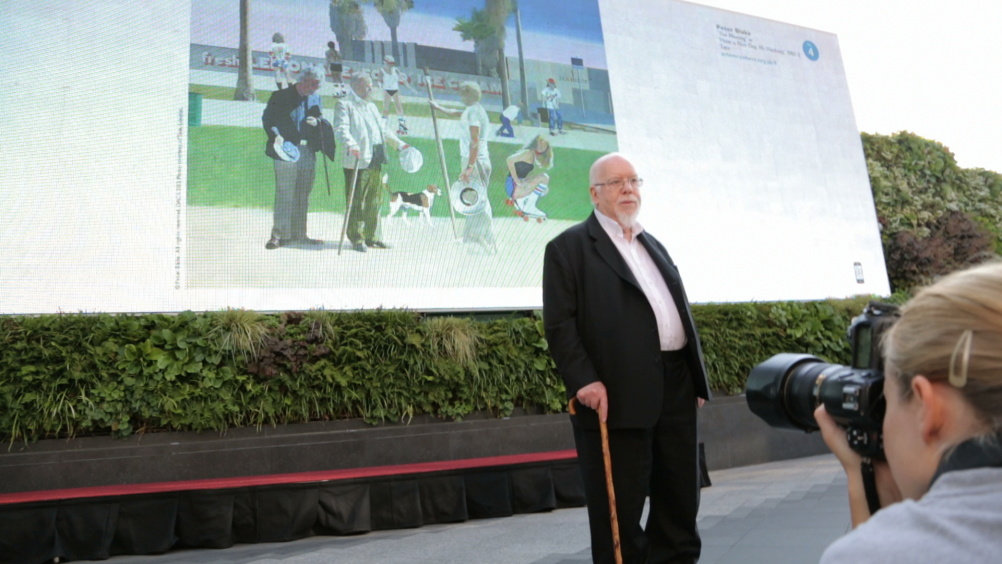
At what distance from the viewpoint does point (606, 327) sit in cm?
239

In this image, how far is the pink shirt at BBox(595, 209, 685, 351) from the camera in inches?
96.4

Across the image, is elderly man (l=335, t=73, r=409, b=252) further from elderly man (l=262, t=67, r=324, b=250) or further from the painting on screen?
elderly man (l=262, t=67, r=324, b=250)

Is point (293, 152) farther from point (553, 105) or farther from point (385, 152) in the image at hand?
point (553, 105)

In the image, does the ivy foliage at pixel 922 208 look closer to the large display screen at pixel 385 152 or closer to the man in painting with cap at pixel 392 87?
the large display screen at pixel 385 152

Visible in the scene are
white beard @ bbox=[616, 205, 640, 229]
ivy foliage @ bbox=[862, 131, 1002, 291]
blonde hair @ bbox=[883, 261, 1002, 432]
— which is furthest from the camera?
ivy foliage @ bbox=[862, 131, 1002, 291]

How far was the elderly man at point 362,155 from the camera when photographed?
6.75 metres

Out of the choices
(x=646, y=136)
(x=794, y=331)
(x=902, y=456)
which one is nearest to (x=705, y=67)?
(x=646, y=136)

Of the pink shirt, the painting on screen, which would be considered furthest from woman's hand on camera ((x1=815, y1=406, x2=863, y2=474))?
the painting on screen

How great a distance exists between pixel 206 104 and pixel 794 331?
5.17 m

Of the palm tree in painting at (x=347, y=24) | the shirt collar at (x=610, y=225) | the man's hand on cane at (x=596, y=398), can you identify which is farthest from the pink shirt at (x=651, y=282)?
the palm tree in painting at (x=347, y=24)

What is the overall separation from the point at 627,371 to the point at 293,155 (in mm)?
4843

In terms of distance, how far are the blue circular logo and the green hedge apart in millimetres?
6999

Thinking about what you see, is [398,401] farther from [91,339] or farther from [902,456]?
[902,456]

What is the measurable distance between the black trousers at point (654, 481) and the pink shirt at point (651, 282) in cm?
7
